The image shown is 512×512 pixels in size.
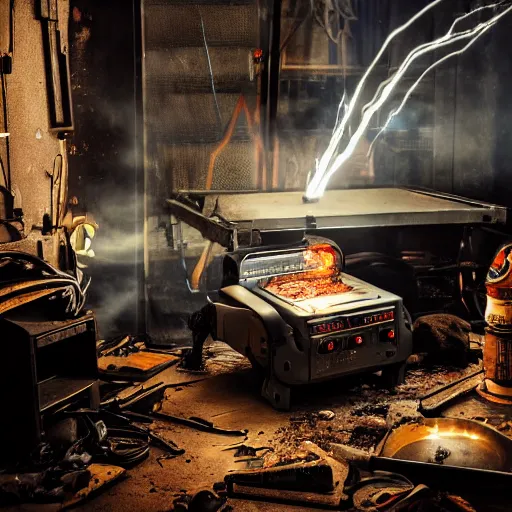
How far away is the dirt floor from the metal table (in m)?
1.62

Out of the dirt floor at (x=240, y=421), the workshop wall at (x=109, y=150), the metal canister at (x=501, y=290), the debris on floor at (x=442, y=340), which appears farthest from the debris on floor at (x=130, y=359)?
the metal canister at (x=501, y=290)

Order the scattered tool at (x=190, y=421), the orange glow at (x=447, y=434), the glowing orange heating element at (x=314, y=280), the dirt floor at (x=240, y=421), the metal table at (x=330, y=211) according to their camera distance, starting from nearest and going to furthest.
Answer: the dirt floor at (x=240, y=421)
the orange glow at (x=447, y=434)
the scattered tool at (x=190, y=421)
the glowing orange heating element at (x=314, y=280)
the metal table at (x=330, y=211)

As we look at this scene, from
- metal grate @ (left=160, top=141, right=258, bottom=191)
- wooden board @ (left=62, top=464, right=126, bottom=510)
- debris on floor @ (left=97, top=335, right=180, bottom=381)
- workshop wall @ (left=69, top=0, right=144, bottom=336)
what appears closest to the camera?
wooden board @ (left=62, top=464, right=126, bottom=510)

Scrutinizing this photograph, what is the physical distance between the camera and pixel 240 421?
285 inches

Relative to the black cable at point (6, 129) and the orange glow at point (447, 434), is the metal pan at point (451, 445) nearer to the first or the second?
the orange glow at point (447, 434)

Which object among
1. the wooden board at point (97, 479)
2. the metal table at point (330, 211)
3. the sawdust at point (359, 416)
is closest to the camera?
the wooden board at point (97, 479)

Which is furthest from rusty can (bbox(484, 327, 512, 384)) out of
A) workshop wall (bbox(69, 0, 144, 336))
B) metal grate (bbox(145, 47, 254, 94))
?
metal grate (bbox(145, 47, 254, 94))

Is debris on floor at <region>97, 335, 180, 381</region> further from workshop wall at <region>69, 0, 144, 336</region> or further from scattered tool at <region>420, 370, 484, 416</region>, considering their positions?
scattered tool at <region>420, 370, 484, 416</region>

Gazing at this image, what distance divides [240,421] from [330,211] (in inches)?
110

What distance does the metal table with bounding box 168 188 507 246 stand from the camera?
27.1ft

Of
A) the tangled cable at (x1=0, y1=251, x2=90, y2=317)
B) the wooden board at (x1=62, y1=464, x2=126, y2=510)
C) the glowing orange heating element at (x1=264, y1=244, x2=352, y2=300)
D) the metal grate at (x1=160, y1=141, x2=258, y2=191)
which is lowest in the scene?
the wooden board at (x1=62, y1=464, x2=126, y2=510)

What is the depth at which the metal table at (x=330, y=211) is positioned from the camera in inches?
325

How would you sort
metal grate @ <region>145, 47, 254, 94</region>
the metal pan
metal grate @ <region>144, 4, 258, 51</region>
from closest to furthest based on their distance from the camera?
1. the metal pan
2. metal grate @ <region>144, 4, 258, 51</region>
3. metal grate @ <region>145, 47, 254, 94</region>

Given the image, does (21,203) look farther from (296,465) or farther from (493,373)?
(493,373)
